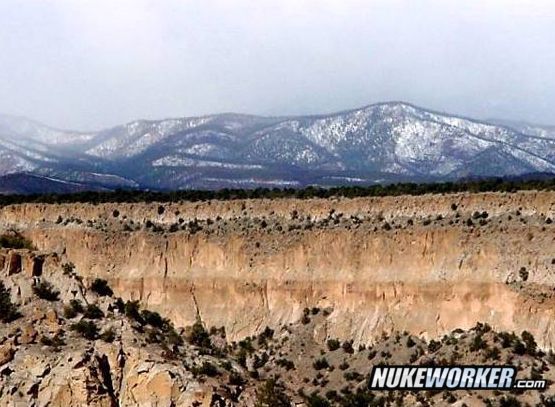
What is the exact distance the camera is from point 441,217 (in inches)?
2235

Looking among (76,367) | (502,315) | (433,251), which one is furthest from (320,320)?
(76,367)

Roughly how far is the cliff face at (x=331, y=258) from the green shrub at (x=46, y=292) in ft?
96.0

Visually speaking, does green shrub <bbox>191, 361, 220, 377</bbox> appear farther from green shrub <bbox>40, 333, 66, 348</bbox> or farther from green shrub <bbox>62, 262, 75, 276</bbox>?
green shrub <bbox>62, 262, 75, 276</bbox>

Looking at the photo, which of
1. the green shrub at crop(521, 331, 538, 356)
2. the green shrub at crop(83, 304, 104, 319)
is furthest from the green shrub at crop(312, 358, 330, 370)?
the green shrub at crop(83, 304, 104, 319)

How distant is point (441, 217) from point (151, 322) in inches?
1394

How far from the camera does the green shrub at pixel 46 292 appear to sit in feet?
72.5

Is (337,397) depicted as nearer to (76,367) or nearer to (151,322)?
(151,322)

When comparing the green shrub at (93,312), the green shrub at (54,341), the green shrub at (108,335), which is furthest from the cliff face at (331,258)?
the green shrub at (54,341)

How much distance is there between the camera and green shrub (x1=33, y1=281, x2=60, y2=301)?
2209cm

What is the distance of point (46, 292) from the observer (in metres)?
22.1

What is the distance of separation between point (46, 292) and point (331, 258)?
37187 mm

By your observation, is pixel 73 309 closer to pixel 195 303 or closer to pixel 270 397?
pixel 270 397

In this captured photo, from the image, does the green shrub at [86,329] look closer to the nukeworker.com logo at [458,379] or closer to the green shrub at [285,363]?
the nukeworker.com logo at [458,379]

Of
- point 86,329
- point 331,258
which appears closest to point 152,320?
point 86,329
